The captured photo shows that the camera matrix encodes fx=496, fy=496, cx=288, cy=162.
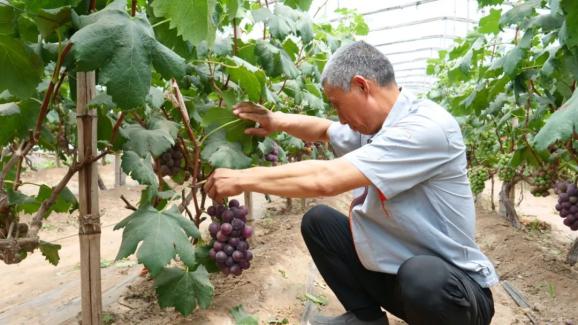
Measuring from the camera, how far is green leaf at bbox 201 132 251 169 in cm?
213

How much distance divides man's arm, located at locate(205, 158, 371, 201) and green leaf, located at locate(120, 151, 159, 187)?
245 mm

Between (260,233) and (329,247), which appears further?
(260,233)

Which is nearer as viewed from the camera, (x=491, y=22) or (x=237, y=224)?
(x=237, y=224)

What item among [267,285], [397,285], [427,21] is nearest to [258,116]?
[397,285]

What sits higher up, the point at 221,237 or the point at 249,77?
the point at 249,77

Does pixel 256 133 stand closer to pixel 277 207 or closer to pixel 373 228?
pixel 373 228

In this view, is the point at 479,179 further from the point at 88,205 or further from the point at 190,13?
the point at 190,13

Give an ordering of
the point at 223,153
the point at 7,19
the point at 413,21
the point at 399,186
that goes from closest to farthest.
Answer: the point at 7,19, the point at 399,186, the point at 223,153, the point at 413,21

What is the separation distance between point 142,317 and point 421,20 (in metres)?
14.1

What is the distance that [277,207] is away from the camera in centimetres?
721

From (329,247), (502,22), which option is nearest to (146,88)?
(329,247)

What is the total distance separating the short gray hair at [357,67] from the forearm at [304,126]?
0.49 metres

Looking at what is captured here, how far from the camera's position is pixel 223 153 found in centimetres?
218

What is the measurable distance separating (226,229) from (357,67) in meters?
0.95
